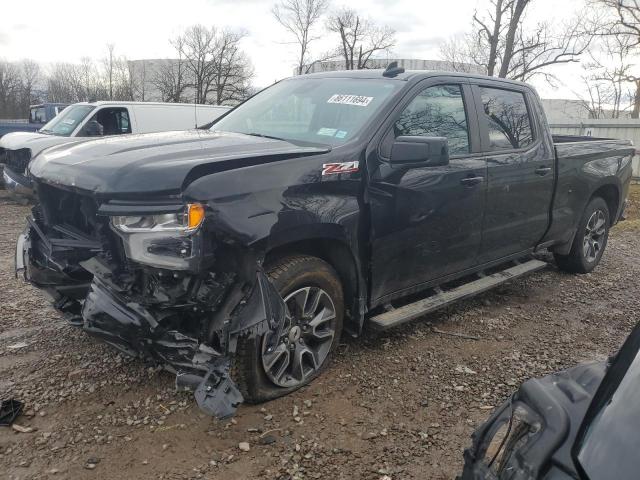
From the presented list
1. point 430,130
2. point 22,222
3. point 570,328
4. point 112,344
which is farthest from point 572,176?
point 22,222

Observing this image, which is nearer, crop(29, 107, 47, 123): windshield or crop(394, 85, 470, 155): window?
Answer: crop(394, 85, 470, 155): window

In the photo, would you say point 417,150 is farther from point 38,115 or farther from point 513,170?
point 38,115

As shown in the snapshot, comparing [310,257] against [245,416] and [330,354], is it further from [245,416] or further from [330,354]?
[245,416]

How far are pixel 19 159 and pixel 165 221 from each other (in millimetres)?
7120

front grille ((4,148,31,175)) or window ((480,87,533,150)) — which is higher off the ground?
window ((480,87,533,150))

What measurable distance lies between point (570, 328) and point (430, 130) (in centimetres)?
213

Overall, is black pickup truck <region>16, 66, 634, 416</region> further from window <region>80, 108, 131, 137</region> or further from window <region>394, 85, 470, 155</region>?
window <region>80, 108, 131, 137</region>

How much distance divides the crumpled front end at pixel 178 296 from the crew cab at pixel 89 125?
5.83m

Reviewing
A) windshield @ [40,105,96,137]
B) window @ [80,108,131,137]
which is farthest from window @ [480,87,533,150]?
windshield @ [40,105,96,137]

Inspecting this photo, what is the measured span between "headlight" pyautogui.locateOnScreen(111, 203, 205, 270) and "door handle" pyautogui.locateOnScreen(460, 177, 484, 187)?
2157 mm

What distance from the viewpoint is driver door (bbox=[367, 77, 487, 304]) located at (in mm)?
3408

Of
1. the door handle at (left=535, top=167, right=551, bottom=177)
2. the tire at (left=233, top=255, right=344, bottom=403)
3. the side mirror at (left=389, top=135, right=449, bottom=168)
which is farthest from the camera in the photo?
the door handle at (left=535, top=167, right=551, bottom=177)

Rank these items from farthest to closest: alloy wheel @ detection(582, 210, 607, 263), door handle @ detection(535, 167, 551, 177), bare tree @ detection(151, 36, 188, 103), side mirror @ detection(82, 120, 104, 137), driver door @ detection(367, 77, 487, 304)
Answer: bare tree @ detection(151, 36, 188, 103), side mirror @ detection(82, 120, 104, 137), alloy wheel @ detection(582, 210, 607, 263), door handle @ detection(535, 167, 551, 177), driver door @ detection(367, 77, 487, 304)

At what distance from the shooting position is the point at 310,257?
10.3 ft
